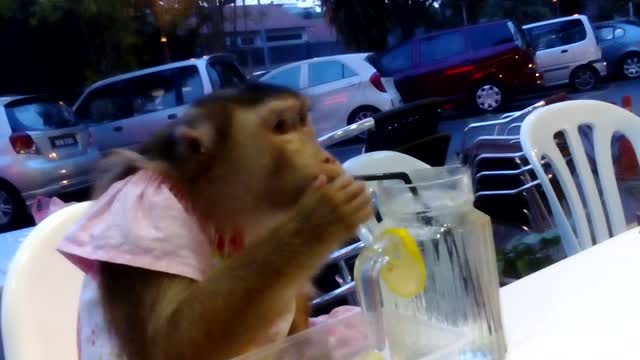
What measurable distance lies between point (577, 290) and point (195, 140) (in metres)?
0.51

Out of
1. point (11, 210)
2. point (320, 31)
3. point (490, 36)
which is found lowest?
point (11, 210)

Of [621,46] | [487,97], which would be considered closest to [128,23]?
[487,97]

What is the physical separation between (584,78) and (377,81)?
1031mm

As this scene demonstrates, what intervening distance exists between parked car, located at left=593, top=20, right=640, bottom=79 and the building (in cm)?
156

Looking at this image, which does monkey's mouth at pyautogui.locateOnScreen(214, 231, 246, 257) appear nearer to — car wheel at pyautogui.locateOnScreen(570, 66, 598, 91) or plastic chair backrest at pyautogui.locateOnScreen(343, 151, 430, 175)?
plastic chair backrest at pyautogui.locateOnScreen(343, 151, 430, 175)

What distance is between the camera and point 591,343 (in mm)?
827

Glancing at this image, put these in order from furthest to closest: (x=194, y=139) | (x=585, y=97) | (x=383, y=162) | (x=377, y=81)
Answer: (x=585, y=97)
(x=377, y=81)
(x=383, y=162)
(x=194, y=139)

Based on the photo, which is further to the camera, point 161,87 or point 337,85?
point 337,85

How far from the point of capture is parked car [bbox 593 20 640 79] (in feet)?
11.6

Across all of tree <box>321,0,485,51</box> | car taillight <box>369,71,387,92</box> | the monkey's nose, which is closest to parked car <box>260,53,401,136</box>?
car taillight <box>369,71,387,92</box>

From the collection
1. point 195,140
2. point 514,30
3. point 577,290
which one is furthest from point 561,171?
point 514,30

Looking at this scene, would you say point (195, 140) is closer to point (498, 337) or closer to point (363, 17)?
point (498, 337)

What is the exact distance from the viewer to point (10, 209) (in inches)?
96.3

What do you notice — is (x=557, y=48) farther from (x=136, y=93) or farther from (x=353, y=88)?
(x=136, y=93)
